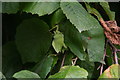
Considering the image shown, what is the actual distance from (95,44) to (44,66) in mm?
128

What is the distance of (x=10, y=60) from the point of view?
0.66 metres

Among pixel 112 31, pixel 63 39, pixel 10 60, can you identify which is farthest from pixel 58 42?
pixel 10 60

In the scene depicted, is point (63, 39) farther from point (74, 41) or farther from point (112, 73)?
point (112, 73)

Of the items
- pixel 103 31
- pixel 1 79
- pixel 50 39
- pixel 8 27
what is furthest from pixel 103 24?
pixel 8 27

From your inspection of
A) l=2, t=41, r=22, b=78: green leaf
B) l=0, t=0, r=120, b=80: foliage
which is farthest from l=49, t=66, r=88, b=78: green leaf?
l=2, t=41, r=22, b=78: green leaf

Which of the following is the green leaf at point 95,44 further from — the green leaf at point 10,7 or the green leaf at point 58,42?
the green leaf at point 10,7

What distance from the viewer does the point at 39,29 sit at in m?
0.55

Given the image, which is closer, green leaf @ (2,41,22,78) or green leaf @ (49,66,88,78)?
green leaf @ (49,66,88,78)

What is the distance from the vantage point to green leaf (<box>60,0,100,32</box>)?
43 centimetres

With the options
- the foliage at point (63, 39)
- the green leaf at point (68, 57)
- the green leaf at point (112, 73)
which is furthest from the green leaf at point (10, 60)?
the green leaf at point (112, 73)

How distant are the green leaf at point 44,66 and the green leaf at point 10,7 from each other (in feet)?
0.45

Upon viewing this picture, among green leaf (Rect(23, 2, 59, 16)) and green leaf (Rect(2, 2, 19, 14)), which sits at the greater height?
green leaf (Rect(2, 2, 19, 14))

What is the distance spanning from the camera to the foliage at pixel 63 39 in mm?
440

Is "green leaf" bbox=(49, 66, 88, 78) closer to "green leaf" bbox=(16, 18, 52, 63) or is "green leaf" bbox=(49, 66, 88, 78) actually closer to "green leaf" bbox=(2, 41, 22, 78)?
"green leaf" bbox=(16, 18, 52, 63)
